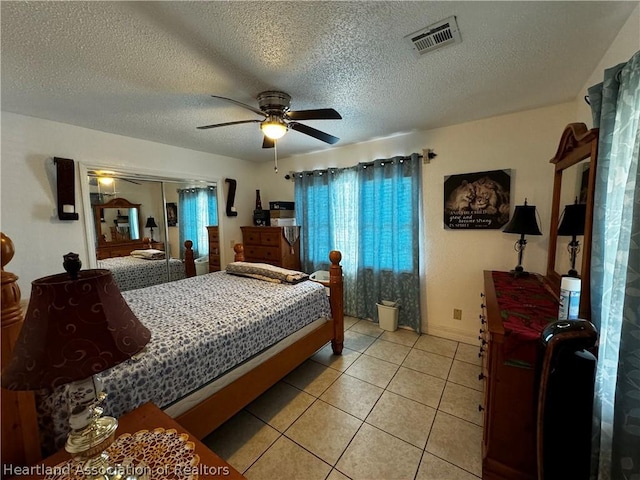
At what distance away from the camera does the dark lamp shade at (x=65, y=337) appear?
0.62 m

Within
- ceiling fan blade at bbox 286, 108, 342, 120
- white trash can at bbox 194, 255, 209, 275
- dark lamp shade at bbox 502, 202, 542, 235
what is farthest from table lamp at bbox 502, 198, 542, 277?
white trash can at bbox 194, 255, 209, 275

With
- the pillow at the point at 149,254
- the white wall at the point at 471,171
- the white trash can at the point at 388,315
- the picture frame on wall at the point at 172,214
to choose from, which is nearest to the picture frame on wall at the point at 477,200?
the white wall at the point at 471,171

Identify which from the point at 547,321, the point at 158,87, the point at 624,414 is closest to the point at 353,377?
the point at 547,321

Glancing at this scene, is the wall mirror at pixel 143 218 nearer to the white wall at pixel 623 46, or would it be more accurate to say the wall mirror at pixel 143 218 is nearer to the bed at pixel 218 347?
the bed at pixel 218 347

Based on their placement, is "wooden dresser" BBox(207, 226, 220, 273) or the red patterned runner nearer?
the red patterned runner

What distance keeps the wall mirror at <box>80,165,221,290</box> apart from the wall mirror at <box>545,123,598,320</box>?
3703 millimetres

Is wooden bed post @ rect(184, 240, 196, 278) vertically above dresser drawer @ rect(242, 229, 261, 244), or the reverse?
dresser drawer @ rect(242, 229, 261, 244)

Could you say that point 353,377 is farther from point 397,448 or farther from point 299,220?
point 299,220

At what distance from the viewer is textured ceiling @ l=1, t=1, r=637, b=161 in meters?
1.14

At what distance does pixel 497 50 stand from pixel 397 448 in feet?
7.92

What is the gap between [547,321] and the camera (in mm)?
1267

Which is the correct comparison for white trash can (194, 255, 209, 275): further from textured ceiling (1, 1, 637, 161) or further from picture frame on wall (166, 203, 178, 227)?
textured ceiling (1, 1, 637, 161)

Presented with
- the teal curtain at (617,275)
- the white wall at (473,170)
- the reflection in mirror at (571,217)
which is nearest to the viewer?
the teal curtain at (617,275)

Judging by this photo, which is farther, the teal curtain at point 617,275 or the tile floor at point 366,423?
the tile floor at point 366,423
